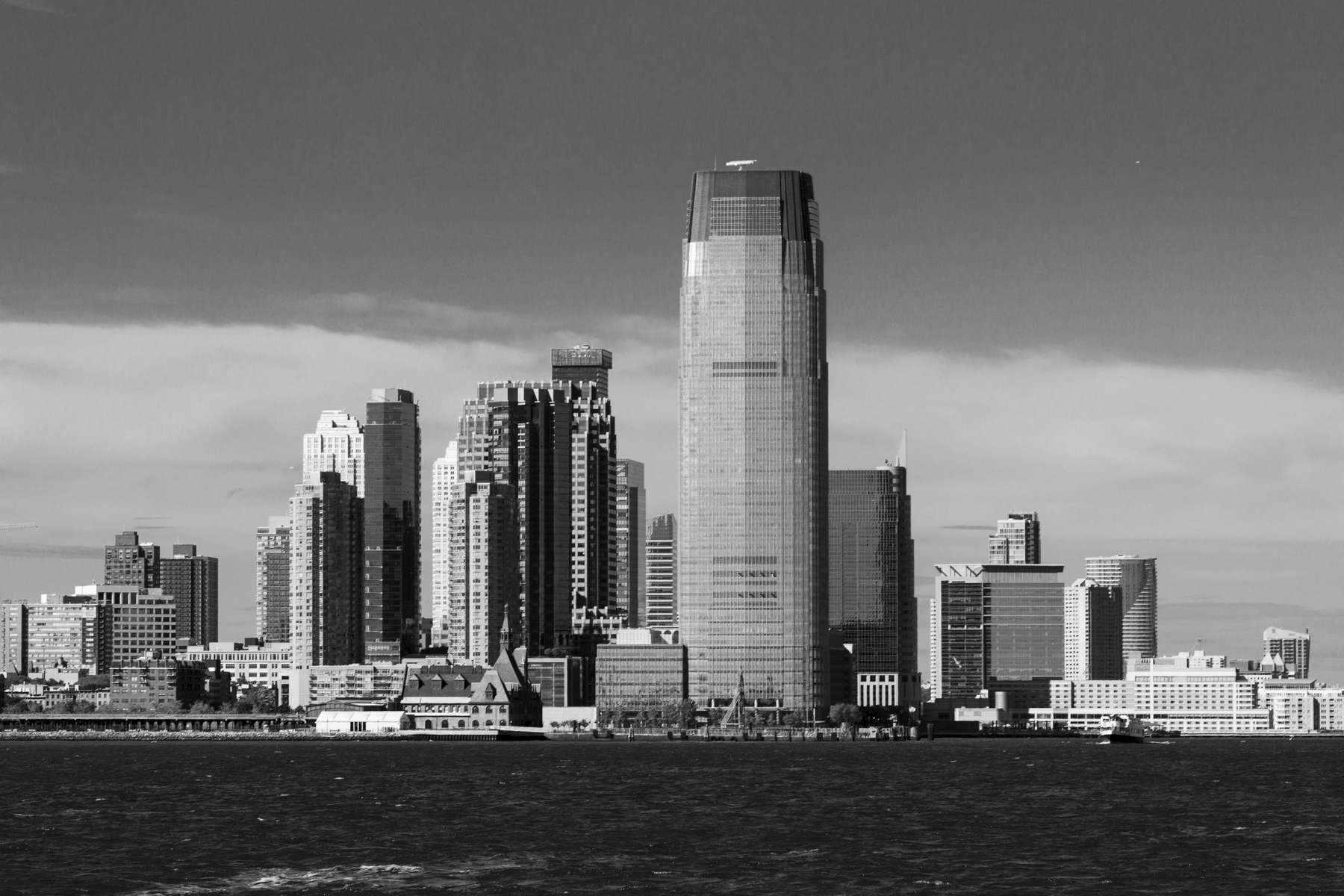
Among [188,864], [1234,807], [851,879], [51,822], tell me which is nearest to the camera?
[851,879]

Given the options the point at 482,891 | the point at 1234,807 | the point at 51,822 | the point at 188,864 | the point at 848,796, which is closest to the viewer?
the point at 482,891

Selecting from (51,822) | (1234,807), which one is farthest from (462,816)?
(1234,807)

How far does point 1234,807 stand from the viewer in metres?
180

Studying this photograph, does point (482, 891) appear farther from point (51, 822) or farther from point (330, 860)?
point (51, 822)

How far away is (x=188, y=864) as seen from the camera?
126 m

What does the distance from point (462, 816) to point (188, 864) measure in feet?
126

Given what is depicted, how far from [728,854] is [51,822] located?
178ft

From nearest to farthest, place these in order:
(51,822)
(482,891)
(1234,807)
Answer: (482,891) → (51,822) → (1234,807)

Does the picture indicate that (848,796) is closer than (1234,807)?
No

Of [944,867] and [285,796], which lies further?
[285,796]

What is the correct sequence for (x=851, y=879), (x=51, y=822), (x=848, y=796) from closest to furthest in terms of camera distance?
(x=851, y=879) → (x=51, y=822) → (x=848, y=796)

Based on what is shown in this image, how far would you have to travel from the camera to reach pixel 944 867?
12500cm

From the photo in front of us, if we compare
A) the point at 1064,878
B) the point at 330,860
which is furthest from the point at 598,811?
the point at 1064,878

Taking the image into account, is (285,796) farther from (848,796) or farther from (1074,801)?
(1074,801)
